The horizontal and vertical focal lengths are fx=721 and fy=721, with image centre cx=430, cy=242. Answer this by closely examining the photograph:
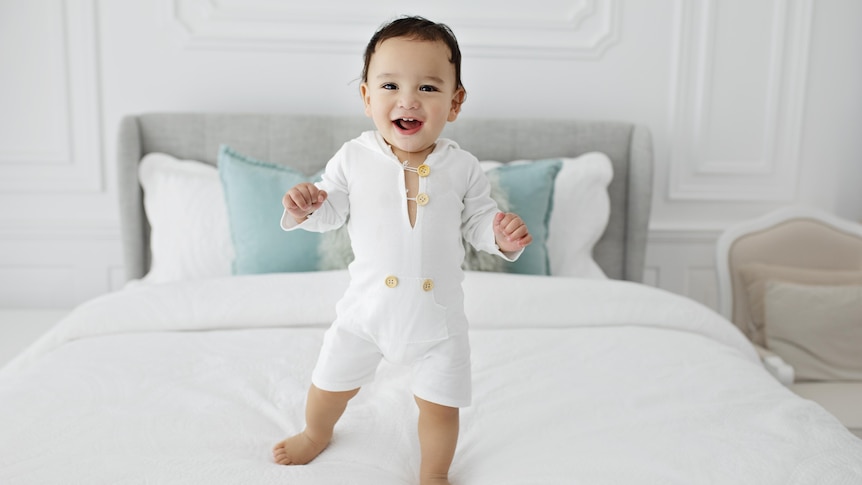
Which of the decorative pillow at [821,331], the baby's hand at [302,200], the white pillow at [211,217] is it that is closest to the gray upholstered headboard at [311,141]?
the white pillow at [211,217]

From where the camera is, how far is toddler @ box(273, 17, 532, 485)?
1170 mm

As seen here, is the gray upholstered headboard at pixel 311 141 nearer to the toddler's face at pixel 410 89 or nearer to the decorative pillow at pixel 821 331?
the decorative pillow at pixel 821 331

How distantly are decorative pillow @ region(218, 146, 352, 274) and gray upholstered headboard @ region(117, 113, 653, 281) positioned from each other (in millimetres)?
A: 336

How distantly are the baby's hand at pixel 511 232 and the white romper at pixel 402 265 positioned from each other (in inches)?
2.1

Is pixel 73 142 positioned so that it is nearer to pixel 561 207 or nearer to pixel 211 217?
pixel 211 217

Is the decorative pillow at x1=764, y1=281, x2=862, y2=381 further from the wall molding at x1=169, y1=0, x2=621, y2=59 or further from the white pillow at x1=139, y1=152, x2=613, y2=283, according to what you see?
the wall molding at x1=169, y1=0, x2=621, y2=59

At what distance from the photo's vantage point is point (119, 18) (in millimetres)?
2686

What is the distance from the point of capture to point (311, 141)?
104 inches

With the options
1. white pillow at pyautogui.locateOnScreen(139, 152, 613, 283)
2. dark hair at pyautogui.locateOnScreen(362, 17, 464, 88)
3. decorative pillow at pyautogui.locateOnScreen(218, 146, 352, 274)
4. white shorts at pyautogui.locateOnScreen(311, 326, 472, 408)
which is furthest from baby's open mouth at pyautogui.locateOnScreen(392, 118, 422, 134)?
white pillow at pyautogui.locateOnScreen(139, 152, 613, 283)

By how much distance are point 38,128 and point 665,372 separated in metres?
2.42

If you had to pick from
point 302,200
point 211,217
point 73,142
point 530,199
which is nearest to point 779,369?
point 530,199

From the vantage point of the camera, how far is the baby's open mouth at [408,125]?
1190mm

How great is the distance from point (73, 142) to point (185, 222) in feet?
2.40

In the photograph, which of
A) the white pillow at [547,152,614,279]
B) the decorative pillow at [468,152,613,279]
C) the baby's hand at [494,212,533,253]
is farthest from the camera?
the white pillow at [547,152,614,279]
